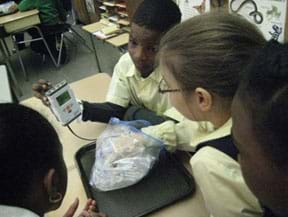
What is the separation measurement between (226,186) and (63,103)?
63cm

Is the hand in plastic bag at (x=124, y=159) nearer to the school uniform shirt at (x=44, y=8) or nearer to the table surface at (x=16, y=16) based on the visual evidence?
the table surface at (x=16, y=16)

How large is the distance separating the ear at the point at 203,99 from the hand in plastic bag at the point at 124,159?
0.68 ft

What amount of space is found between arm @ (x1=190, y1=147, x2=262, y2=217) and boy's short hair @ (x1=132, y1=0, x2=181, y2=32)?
60 cm

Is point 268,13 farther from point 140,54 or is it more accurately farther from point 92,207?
point 92,207

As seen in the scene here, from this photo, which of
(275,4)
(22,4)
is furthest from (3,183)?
(22,4)

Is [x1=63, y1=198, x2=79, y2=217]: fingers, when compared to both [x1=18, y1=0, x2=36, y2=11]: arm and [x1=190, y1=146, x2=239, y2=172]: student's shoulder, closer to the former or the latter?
[x1=190, y1=146, x2=239, y2=172]: student's shoulder

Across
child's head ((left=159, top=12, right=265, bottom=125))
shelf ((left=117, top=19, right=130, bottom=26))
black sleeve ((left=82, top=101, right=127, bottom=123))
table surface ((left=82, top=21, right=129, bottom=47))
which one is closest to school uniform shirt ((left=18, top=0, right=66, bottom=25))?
table surface ((left=82, top=21, right=129, bottom=47))

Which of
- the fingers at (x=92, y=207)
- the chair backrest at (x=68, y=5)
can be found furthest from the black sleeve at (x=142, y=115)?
the chair backrest at (x=68, y=5)

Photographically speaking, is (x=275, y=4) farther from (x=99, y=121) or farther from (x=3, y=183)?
(x=3, y=183)

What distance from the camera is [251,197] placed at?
0.66 m

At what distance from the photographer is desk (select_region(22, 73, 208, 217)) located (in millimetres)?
831

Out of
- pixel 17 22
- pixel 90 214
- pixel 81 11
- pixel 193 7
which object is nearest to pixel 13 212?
pixel 90 214

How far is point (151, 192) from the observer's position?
857 mm

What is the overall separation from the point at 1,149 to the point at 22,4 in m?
2.97
